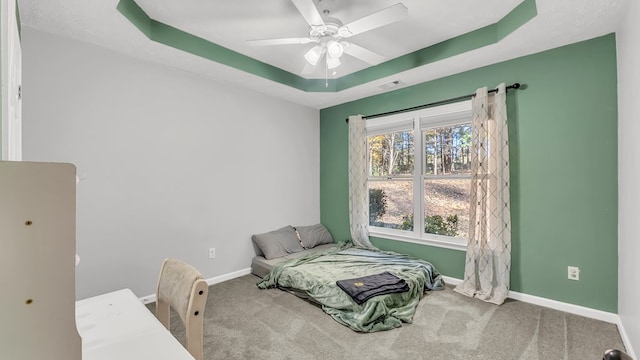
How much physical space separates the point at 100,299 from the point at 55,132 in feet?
5.58

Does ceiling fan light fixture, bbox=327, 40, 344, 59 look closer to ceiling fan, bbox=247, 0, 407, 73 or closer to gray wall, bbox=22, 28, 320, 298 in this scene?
ceiling fan, bbox=247, 0, 407, 73

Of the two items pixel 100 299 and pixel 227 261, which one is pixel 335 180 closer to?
pixel 227 261

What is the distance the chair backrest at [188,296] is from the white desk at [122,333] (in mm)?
85

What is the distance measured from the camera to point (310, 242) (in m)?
3.96

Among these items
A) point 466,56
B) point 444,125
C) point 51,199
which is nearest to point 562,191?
point 444,125

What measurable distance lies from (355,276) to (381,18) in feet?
7.18

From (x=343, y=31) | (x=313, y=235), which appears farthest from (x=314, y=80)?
(x=313, y=235)

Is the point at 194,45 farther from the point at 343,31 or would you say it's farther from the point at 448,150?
the point at 448,150


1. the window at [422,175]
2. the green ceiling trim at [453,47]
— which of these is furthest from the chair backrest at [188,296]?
the window at [422,175]

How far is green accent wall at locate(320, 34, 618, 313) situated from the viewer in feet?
7.64

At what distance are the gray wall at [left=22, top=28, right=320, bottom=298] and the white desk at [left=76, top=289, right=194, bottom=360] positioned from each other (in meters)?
1.50

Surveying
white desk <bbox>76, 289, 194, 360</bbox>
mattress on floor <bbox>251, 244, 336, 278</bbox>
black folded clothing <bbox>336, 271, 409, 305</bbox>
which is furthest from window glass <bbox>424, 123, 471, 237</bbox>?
white desk <bbox>76, 289, 194, 360</bbox>

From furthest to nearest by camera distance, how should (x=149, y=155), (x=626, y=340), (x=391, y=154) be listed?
(x=391, y=154), (x=149, y=155), (x=626, y=340)

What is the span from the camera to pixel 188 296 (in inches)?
45.5
